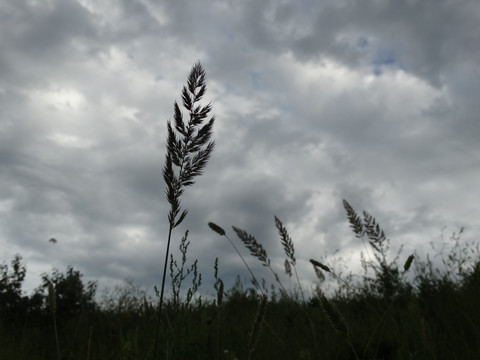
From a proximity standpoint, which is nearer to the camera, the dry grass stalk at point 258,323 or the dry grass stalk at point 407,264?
the dry grass stalk at point 258,323

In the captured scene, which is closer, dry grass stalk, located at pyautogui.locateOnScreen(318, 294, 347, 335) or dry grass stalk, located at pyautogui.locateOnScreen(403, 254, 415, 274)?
dry grass stalk, located at pyautogui.locateOnScreen(318, 294, 347, 335)

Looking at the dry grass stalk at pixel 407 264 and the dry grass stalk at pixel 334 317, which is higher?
the dry grass stalk at pixel 407 264

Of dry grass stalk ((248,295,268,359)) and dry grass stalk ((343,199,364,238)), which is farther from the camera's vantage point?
dry grass stalk ((343,199,364,238))

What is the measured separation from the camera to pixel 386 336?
4.16m

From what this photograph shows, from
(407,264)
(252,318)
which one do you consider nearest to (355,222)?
(407,264)

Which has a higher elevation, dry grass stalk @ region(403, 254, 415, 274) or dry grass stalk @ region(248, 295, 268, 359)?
dry grass stalk @ region(403, 254, 415, 274)

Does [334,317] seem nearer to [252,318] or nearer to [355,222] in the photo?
[355,222]

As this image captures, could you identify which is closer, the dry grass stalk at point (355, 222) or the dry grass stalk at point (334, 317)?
the dry grass stalk at point (334, 317)

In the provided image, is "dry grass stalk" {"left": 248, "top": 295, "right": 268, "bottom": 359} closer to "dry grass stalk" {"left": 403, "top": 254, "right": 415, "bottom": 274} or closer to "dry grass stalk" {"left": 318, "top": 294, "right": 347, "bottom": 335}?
"dry grass stalk" {"left": 318, "top": 294, "right": 347, "bottom": 335}

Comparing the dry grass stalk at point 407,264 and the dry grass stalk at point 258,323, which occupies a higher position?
the dry grass stalk at point 407,264

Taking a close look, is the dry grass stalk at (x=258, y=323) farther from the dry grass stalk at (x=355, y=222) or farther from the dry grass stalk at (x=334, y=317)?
the dry grass stalk at (x=355, y=222)

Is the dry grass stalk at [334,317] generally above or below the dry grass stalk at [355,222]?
below

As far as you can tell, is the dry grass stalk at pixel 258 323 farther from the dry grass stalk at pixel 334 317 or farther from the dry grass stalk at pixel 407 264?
the dry grass stalk at pixel 407 264

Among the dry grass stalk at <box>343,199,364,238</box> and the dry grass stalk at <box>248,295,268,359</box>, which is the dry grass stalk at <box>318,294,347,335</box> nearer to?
the dry grass stalk at <box>248,295,268,359</box>
